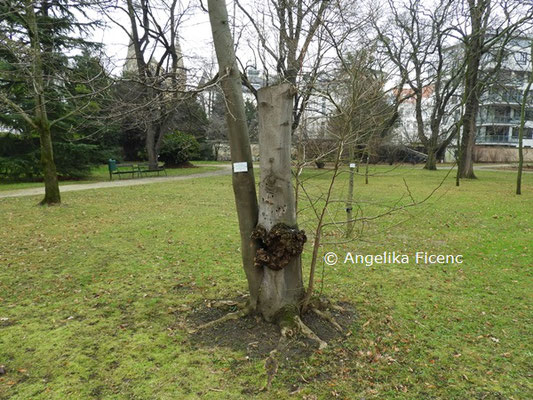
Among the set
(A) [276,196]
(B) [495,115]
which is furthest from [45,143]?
(B) [495,115]

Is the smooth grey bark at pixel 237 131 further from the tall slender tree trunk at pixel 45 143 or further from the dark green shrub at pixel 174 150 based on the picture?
the dark green shrub at pixel 174 150

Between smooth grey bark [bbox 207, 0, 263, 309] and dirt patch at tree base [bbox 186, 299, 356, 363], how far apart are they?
22 cm

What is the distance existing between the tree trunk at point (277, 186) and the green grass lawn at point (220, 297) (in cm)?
56

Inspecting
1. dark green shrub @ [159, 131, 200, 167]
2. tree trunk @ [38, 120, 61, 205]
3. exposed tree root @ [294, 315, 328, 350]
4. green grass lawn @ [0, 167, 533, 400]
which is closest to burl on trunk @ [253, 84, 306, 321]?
exposed tree root @ [294, 315, 328, 350]

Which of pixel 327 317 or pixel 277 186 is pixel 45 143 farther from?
pixel 327 317

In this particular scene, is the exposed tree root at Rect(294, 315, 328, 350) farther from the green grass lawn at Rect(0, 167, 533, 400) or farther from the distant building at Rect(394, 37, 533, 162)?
the distant building at Rect(394, 37, 533, 162)

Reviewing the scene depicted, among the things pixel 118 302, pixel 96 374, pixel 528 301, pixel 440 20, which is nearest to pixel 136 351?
pixel 96 374

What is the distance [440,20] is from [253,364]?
2206 centimetres

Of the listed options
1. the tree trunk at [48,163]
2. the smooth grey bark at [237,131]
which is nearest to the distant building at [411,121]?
the tree trunk at [48,163]

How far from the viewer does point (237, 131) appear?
2.90 metres

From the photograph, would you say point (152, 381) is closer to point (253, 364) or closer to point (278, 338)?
point (253, 364)

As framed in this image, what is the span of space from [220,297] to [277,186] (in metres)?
1.67

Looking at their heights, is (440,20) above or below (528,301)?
above

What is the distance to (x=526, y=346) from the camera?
285 centimetres
